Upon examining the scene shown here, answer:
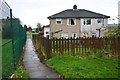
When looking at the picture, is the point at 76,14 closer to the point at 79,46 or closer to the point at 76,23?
the point at 76,23

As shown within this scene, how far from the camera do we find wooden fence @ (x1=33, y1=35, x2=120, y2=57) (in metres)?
8.27

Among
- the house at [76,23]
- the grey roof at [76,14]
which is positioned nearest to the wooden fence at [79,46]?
the house at [76,23]

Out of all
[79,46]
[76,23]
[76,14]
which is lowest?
[79,46]

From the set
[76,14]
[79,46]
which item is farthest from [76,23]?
[79,46]

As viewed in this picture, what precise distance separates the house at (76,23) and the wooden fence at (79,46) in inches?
691


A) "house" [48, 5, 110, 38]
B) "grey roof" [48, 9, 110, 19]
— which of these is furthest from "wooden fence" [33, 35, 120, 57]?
"grey roof" [48, 9, 110, 19]

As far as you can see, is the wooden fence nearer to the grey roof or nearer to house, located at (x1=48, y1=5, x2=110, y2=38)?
house, located at (x1=48, y1=5, x2=110, y2=38)

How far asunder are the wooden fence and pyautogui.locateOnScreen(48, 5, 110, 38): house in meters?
17.5

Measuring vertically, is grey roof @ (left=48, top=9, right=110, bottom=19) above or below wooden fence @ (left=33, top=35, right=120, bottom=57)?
above

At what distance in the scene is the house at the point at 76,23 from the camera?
26569 mm

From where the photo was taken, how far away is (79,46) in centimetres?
871

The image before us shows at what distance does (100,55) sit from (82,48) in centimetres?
113

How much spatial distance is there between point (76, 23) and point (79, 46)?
18.7 m

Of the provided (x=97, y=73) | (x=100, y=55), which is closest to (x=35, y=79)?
(x=97, y=73)
